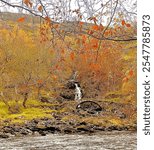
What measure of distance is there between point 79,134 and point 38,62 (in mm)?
13844

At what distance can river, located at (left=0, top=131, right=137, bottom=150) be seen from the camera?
16812mm

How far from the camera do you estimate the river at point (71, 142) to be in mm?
16812

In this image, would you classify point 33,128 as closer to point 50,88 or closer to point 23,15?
point 50,88

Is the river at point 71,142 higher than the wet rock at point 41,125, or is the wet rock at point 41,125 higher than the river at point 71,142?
the river at point 71,142

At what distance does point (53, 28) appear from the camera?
14.0ft

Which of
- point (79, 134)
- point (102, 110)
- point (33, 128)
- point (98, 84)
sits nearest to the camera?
point (79, 134)

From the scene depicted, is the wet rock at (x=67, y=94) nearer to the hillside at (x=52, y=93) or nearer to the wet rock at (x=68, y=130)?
the hillside at (x=52, y=93)

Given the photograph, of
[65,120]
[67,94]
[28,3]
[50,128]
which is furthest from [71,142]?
[67,94]

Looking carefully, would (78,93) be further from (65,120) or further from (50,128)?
(50,128)

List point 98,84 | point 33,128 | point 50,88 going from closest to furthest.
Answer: point 33,128 < point 50,88 < point 98,84

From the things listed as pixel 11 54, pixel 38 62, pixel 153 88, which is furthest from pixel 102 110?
pixel 153 88

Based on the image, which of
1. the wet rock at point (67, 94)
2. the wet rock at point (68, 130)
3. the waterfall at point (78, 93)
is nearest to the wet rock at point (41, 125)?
the wet rock at point (68, 130)

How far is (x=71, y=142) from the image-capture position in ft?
60.7

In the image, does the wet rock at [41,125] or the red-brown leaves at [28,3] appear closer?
the red-brown leaves at [28,3]
